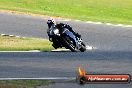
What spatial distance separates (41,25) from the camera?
30.5 metres

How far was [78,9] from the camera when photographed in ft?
128

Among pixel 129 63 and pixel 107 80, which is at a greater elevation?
pixel 107 80

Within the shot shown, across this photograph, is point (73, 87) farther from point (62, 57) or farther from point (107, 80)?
point (62, 57)

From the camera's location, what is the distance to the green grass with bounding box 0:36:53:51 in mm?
19875

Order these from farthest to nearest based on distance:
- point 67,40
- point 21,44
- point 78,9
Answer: point 78,9, point 21,44, point 67,40

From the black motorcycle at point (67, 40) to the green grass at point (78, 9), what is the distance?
15.3m

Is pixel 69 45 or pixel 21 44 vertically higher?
pixel 69 45

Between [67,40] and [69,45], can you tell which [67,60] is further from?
[67,40]

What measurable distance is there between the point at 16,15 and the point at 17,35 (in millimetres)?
7727

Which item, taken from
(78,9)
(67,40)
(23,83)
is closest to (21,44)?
(67,40)

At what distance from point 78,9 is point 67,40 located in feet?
63.8

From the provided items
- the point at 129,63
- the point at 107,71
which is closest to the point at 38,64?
the point at 107,71

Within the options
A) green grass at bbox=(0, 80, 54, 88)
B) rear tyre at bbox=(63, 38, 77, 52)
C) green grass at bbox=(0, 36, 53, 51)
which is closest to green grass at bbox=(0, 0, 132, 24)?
green grass at bbox=(0, 36, 53, 51)

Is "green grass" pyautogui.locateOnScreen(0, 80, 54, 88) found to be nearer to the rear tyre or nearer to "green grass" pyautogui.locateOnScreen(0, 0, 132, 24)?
the rear tyre
